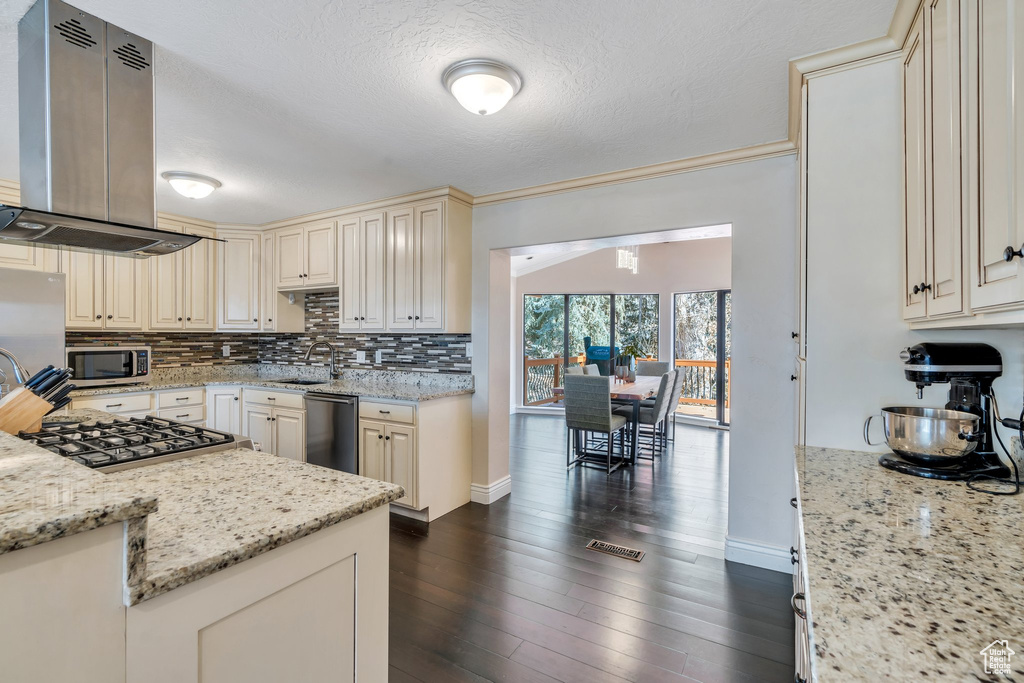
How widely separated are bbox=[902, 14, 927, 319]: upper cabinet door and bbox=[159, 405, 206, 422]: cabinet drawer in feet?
15.7

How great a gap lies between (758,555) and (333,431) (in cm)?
295

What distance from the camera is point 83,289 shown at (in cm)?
360

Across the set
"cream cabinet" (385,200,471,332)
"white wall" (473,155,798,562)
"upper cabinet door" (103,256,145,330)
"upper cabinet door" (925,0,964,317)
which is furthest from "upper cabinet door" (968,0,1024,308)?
"upper cabinet door" (103,256,145,330)

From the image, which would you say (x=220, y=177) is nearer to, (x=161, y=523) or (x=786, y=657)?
(x=161, y=523)

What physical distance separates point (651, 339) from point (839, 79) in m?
5.70

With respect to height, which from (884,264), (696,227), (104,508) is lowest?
(104,508)

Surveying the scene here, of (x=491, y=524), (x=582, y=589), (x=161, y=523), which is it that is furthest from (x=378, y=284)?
(x=161, y=523)

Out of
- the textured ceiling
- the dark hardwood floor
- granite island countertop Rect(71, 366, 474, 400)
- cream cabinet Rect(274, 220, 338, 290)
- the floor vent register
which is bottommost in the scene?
the dark hardwood floor

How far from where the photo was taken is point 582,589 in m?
2.35

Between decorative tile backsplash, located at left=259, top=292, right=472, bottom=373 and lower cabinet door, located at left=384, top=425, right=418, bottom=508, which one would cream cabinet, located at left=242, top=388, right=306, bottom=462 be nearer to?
decorative tile backsplash, located at left=259, top=292, right=472, bottom=373

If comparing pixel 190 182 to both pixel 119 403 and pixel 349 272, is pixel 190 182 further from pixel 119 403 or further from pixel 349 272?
pixel 119 403

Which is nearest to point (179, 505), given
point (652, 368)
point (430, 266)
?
point (430, 266)

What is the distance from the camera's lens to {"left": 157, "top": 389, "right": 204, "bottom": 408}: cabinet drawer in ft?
12.5

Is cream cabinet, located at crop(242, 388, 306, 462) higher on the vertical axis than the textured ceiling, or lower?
lower
